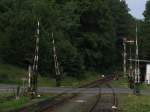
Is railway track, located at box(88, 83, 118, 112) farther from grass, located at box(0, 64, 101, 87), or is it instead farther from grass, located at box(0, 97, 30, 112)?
grass, located at box(0, 64, 101, 87)

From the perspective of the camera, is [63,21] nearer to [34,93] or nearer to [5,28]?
[5,28]

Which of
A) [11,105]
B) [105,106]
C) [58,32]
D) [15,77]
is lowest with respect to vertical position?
[105,106]

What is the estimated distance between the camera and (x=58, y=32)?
241 feet

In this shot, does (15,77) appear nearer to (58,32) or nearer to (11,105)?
(58,32)

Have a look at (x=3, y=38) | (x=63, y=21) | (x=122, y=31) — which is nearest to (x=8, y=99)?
(x=3, y=38)

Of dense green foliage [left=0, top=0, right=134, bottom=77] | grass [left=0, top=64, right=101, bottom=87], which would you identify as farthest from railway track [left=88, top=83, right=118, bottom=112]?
dense green foliage [left=0, top=0, right=134, bottom=77]

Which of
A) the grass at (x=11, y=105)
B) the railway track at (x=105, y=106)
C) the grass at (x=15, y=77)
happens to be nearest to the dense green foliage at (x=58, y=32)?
the grass at (x=15, y=77)

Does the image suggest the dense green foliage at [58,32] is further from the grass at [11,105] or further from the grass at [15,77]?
the grass at [11,105]

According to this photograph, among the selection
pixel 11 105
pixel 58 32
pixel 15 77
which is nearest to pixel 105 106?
pixel 11 105

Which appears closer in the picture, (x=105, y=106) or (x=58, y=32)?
(x=105, y=106)

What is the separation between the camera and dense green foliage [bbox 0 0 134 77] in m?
60.2

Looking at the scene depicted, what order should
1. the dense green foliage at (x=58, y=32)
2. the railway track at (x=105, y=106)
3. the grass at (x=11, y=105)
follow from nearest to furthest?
1. the grass at (x=11, y=105)
2. the railway track at (x=105, y=106)
3. the dense green foliage at (x=58, y=32)

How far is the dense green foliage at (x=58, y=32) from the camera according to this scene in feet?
198

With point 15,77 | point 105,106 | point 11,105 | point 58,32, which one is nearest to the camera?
point 11,105
